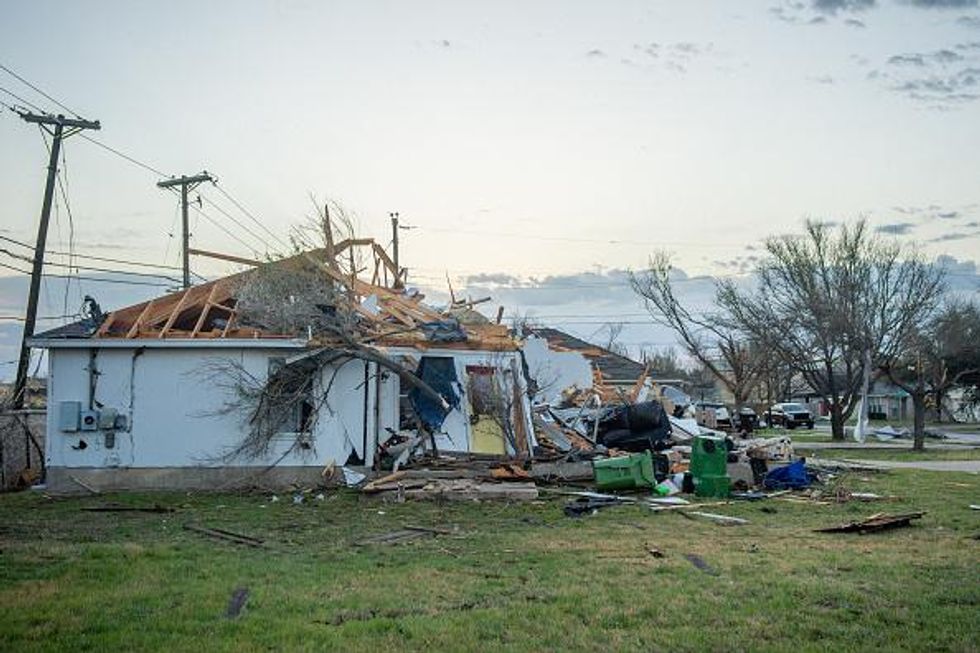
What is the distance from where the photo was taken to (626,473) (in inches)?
655

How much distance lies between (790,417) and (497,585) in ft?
161

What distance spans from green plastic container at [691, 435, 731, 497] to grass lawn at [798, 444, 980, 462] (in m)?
12.7

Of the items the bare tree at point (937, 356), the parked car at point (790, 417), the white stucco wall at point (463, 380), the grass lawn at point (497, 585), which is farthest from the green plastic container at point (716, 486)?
the parked car at point (790, 417)

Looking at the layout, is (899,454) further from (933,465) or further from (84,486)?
(84,486)

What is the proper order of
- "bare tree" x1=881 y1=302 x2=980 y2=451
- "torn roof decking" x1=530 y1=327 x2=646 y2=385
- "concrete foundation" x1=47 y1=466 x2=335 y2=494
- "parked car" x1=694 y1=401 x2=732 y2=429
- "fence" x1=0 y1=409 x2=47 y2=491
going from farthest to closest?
"torn roof decking" x1=530 y1=327 x2=646 y2=385 < "parked car" x1=694 y1=401 x2=732 y2=429 < "bare tree" x1=881 y1=302 x2=980 y2=451 < "fence" x1=0 y1=409 x2=47 y2=491 < "concrete foundation" x1=47 y1=466 x2=335 y2=494

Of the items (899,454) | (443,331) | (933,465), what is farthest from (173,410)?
(899,454)

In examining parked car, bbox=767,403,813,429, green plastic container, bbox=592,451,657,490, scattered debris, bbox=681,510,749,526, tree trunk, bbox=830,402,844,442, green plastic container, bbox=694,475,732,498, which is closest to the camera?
scattered debris, bbox=681,510,749,526

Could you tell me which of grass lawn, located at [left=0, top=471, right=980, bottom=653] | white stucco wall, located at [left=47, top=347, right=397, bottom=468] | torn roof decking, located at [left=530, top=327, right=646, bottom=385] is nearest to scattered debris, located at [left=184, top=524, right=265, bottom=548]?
grass lawn, located at [left=0, top=471, right=980, bottom=653]

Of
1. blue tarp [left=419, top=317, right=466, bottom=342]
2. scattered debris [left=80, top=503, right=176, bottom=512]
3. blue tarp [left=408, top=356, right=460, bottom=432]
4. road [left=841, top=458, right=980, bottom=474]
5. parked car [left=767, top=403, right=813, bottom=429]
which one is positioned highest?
blue tarp [left=419, top=317, right=466, bottom=342]

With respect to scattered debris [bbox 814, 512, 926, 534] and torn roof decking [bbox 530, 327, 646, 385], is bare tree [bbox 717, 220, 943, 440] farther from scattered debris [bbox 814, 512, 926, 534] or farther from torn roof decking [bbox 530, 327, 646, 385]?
scattered debris [bbox 814, 512, 926, 534]

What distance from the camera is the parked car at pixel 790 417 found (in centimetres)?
5409

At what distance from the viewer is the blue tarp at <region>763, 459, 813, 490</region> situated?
17594 mm

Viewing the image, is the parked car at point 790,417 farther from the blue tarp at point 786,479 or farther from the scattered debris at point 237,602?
the scattered debris at point 237,602

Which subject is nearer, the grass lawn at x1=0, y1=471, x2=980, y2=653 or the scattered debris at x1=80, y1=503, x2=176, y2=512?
the grass lawn at x1=0, y1=471, x2=980, y2=653
